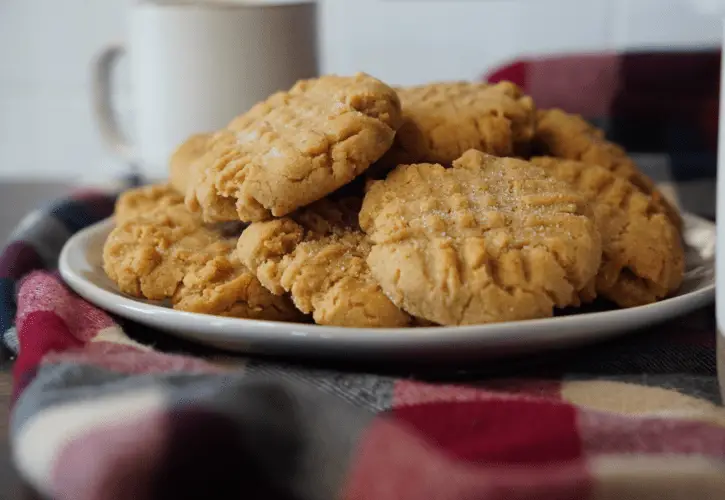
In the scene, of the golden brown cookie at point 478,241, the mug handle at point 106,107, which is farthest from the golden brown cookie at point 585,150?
the mug handle at point 106,107

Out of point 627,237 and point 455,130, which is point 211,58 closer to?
point 455,130

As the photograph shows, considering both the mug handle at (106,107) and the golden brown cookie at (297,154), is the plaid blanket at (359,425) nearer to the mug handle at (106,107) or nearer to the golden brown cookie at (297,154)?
the golden brown cookie at (297,154)

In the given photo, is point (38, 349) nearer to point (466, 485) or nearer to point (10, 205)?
point (466, 485)

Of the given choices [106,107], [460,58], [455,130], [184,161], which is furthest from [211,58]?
[460,58]

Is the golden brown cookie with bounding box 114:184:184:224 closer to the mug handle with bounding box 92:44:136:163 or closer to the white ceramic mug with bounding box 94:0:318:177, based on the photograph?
the white ceramic mug with bounding box 94:0:318:177

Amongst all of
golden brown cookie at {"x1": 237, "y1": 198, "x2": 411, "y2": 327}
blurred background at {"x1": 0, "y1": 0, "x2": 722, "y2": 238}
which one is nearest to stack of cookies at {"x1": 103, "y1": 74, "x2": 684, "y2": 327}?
golden brown cookie at {"x1": 237, "y1": 198, "x2": 411, "y2": 327}
